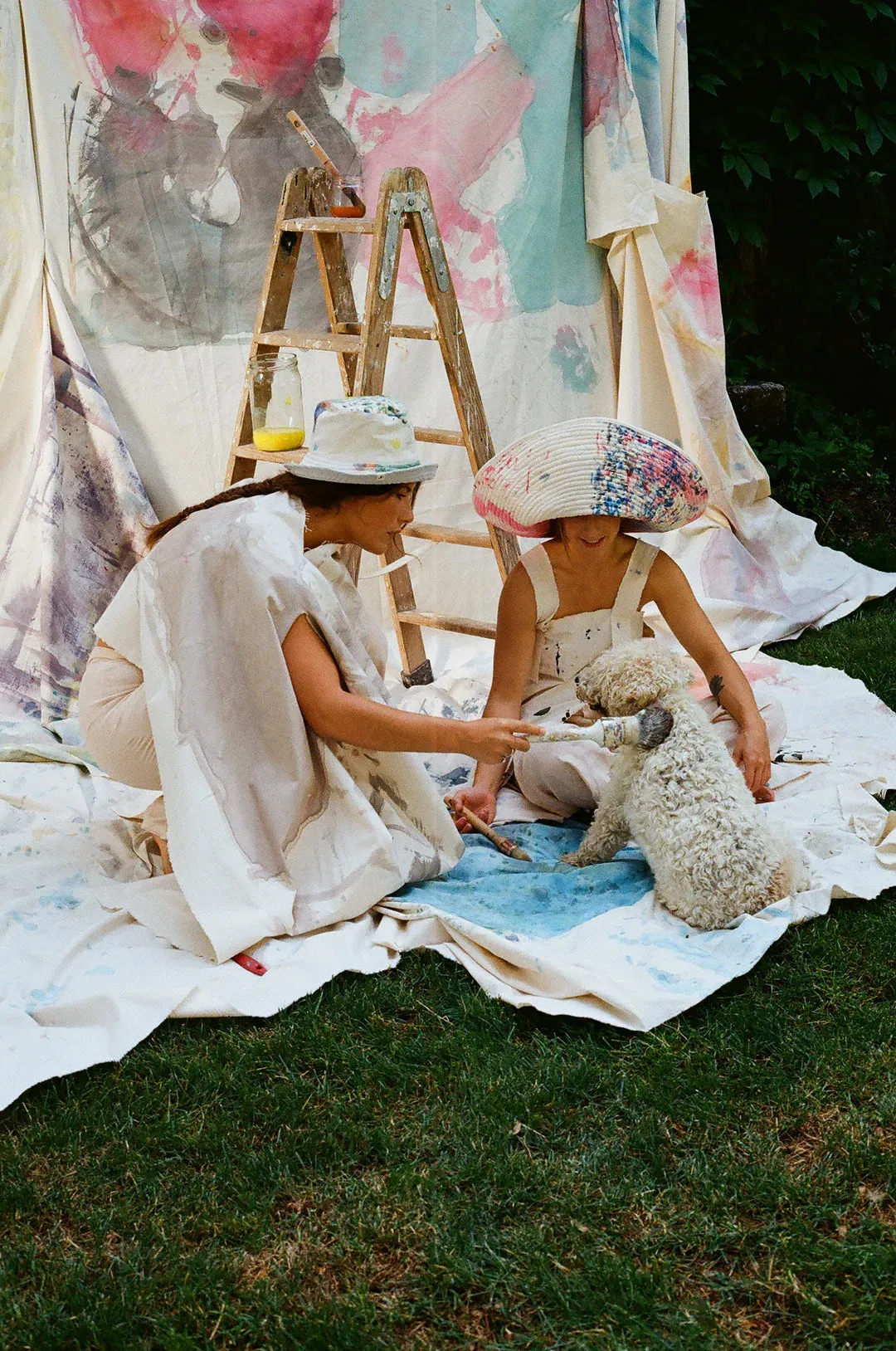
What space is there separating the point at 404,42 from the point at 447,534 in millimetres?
1800

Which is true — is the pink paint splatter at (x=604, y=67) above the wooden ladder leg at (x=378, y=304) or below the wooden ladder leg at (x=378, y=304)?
above

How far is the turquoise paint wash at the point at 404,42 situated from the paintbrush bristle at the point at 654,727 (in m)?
2.91

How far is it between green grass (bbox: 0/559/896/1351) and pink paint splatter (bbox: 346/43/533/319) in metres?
3.12

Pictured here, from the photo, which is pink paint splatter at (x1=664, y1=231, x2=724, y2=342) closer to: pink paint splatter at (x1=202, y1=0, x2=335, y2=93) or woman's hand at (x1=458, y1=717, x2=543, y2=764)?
pink paint splatter at (x1=202, y1=0, x2=335, y2=93)

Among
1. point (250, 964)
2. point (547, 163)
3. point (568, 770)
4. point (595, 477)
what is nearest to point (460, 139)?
point (547, 163)

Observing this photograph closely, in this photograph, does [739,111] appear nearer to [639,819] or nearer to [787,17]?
[787,17]

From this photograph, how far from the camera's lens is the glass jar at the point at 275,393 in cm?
427

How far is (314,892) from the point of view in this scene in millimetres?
2932

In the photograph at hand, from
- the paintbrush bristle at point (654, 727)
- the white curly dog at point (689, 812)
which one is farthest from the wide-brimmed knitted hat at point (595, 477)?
the paintbrush bristle at point (654, 727)

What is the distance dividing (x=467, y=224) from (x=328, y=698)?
2684 mm

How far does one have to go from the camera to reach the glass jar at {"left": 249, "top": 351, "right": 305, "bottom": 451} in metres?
4.27

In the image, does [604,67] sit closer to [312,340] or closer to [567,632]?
[312,340]

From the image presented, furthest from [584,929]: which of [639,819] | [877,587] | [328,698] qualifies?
[877,587]

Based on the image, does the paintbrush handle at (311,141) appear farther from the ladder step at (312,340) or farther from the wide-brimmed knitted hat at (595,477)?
the wide-brimmed knitted hat at (595,477)
